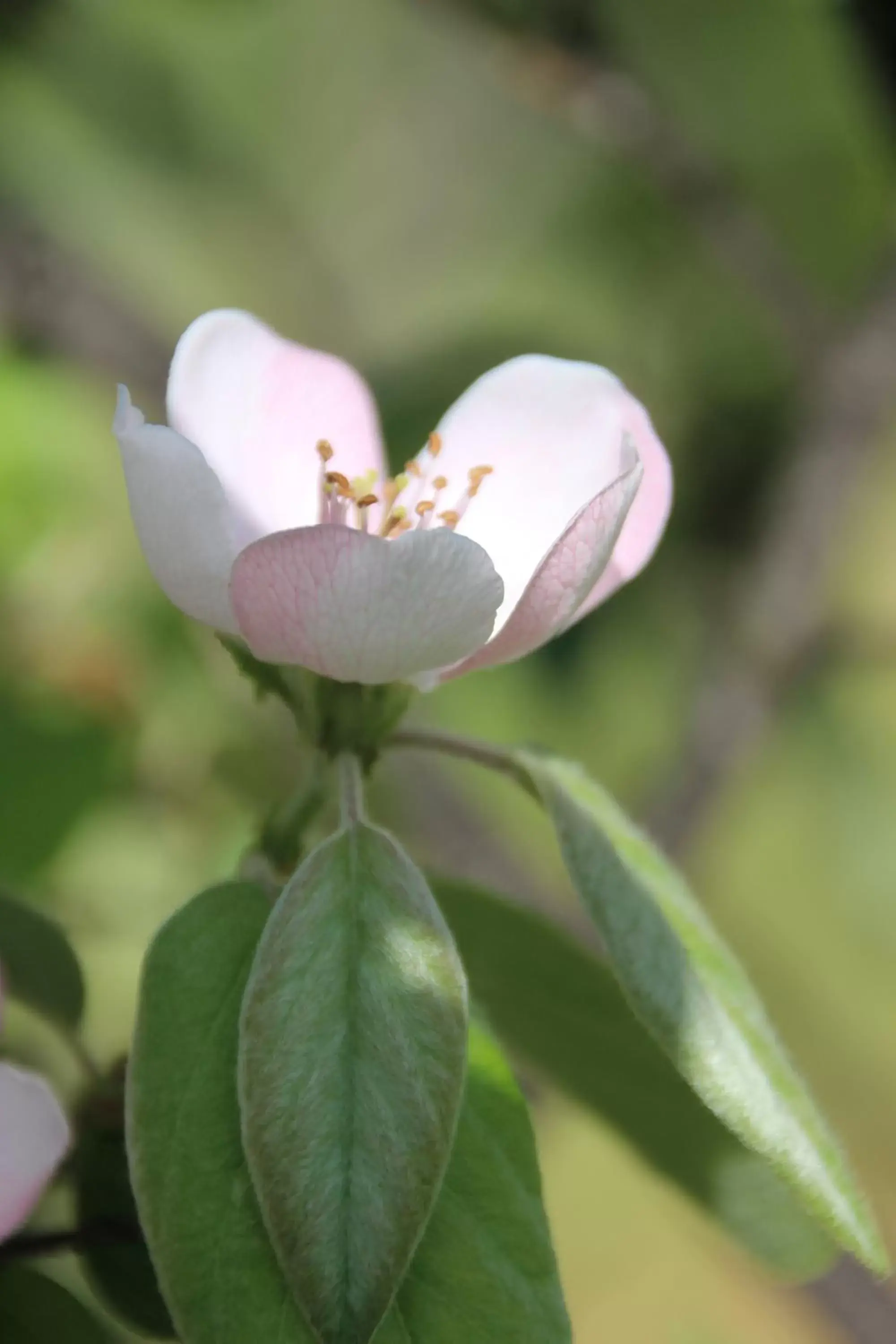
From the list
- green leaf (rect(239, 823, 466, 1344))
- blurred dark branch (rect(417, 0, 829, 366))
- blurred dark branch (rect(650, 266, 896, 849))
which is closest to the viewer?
green leaf (rect(239, 823, 466, 1344))

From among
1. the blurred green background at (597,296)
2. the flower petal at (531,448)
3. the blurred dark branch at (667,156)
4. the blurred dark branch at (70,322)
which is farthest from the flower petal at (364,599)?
the blurred dark branch at (667,156)

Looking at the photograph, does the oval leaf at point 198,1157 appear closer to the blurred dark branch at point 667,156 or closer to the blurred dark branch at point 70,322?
the blurred dark branch at point 70,322

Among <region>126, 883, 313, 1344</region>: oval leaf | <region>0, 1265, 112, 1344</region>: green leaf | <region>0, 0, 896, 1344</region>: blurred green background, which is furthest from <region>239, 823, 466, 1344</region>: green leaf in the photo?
<region>0, 0, 896, 1344</region>: blurred green background

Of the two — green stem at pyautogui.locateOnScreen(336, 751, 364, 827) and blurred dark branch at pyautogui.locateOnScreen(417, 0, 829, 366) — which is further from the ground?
blurred dark branch at pyautogui.locateOnScreen(417, 0, 829, 366)

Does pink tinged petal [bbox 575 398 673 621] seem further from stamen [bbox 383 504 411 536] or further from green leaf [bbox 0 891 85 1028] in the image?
green leaf [bbox 0 891 85 1028]

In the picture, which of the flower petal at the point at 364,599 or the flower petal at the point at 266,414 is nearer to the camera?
the flower petal at the point at 364,599

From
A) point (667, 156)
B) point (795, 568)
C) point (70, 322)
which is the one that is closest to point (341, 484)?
point (70, 322)
